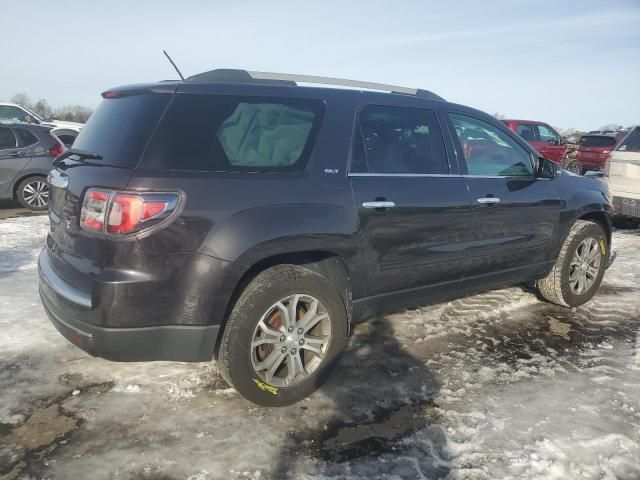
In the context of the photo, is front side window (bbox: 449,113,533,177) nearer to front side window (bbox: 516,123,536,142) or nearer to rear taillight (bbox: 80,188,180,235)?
rear taillight (bbox: 80,188,180,235)

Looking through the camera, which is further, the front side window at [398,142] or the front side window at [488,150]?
the front side window at [488,150]

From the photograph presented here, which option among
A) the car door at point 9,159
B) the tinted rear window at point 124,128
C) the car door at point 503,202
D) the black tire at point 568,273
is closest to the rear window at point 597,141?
the black tire at point 568,273

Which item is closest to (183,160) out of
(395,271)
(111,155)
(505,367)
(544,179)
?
(111,155)

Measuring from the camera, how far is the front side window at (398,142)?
3236mm

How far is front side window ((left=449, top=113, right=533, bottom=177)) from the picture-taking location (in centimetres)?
387

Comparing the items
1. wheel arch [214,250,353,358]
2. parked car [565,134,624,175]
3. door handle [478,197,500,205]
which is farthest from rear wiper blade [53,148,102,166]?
parked car [565,134,624,175]

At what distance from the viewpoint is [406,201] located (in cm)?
331

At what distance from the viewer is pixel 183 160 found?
2570mm

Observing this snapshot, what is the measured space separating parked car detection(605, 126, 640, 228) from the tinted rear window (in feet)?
24.2

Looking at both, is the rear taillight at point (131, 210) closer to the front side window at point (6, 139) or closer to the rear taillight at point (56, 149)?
the rear taillight at point (56, 149)

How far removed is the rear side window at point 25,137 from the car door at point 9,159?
0.08 meters

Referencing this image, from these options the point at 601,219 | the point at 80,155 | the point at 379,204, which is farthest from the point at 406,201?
the point at 601,219

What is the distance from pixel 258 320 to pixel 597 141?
18129 millimetres

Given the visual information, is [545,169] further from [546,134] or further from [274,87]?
[546,134]
